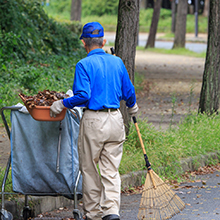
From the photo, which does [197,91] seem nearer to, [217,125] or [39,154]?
[217,125]

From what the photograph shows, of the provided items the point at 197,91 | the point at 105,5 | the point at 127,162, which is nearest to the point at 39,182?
the point at 127,162

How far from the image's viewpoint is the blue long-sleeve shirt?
3754 mm

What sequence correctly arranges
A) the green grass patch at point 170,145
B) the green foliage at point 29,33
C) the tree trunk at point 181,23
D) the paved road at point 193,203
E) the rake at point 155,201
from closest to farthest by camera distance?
the rake at point 155,201 → the paved road at point 193,203 → the green grass patch at point 170,145 → the green foliage at point 29,33 → the tree trunk at point 181,23

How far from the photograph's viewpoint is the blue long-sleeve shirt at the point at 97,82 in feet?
12.3

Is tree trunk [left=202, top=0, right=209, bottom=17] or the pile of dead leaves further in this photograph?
tree trunk [left=202, top=0, right=209, bottom=17]

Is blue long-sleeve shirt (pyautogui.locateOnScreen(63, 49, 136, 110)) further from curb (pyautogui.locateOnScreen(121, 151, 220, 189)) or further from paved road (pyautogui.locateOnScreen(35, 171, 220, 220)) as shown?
curb (pyautogui.locateOnScreen(121, 151, 220, 189))

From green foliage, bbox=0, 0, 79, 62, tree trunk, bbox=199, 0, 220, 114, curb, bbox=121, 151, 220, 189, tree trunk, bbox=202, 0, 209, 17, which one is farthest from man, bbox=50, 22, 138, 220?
tree trunk, bbox=202, 0, 209, 17

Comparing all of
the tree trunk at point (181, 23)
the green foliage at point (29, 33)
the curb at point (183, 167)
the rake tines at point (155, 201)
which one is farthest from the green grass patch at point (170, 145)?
the tree trunk at point (181, 23)

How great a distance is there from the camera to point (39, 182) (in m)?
4.37

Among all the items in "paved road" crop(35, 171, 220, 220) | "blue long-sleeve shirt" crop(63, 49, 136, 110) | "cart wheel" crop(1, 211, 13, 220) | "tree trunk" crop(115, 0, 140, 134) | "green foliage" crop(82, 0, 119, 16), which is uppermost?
"green foliage" crop(82, 0, 119, 16)

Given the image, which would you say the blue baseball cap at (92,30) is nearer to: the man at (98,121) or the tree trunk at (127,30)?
the man at (98,121)

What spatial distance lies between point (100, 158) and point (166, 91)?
953 centimetres

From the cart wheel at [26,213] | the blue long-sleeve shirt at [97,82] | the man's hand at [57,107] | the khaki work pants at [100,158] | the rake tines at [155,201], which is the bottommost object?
the cart wheel at [26,213]

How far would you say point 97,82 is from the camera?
383cm
